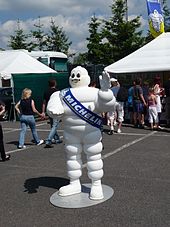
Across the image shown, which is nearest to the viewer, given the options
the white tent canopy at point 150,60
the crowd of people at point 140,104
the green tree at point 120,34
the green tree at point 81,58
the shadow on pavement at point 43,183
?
the shadow on pavement at point 43,183

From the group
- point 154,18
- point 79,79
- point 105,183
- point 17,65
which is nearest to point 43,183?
point 105,183

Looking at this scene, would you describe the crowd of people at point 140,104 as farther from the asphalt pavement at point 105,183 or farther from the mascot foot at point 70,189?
the mascot foot at point 70,189

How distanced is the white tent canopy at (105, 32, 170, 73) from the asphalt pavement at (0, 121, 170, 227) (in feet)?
11.6

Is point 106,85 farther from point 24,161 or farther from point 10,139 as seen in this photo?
point 10,139

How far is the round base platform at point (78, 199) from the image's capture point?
5136 mm

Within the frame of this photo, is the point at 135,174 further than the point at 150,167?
No

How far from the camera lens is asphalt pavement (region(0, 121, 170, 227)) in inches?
183

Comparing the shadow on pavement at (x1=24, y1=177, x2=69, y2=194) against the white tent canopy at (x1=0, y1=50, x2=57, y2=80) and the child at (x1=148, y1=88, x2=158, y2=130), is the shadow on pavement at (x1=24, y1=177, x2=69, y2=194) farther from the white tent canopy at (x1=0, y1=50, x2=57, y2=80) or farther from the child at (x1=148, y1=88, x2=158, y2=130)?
the white tent canopy at (x1=0, y1=50, x2=57, y2=80)

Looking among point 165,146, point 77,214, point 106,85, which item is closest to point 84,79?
point 106,85

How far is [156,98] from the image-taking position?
11867 mm

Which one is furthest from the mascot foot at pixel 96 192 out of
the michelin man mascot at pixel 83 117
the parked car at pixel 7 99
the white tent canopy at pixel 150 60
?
the parked car at pixel 7 99

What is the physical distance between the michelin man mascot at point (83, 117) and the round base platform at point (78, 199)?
108mm

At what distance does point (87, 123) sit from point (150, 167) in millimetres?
2326

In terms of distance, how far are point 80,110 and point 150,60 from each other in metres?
8.64
